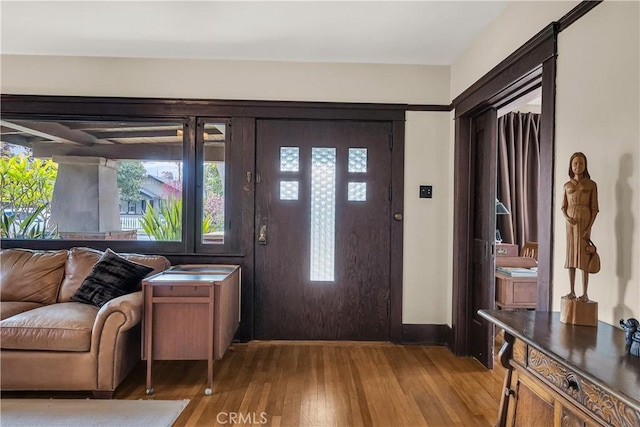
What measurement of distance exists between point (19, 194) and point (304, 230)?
8.83ft

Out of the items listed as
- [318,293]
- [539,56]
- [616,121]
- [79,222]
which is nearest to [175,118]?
[79,222]

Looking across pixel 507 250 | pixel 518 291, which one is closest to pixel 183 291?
pixel 518 291

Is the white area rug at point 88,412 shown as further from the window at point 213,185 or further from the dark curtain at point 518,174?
the dark curtain at point 518,174

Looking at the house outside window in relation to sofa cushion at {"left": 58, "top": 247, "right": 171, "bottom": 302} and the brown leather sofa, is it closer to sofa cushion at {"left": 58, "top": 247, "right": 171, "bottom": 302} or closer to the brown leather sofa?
sofa cushion at {"left": 58, "top": 247, "right": 171, "bottom": 302}

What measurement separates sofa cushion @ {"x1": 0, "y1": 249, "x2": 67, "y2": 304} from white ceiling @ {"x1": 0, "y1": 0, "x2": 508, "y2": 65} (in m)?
1.80

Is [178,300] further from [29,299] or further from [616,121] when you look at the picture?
[616,121]

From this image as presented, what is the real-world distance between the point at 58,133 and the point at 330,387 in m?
3.32

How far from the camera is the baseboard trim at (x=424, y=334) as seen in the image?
3.39m

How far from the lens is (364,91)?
340cm

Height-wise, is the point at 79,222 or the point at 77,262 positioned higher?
the point at 79,222

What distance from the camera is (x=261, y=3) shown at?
2.42m

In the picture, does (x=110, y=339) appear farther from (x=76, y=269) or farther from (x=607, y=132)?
(x=607, y=132)

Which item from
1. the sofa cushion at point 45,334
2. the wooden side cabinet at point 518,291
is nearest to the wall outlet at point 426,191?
the wooden side cabinet at point 518,291

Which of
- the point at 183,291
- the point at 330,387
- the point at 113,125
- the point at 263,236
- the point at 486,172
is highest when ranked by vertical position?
the point at 113,125
